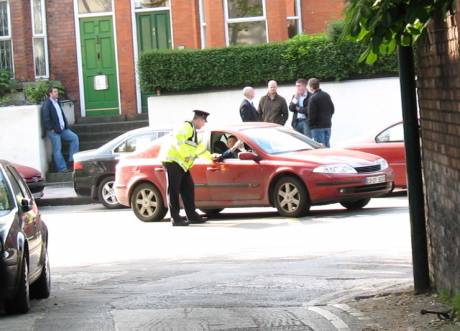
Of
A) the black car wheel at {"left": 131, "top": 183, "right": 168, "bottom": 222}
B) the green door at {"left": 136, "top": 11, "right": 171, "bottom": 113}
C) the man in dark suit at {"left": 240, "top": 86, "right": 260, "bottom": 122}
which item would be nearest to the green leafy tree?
the black car wheel at {"left": 131, "top": 183, "right": 168, "bottom": 222}

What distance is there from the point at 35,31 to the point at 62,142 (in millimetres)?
4393

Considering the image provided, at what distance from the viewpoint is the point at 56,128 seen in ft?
84.5

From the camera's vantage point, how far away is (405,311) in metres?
8.84

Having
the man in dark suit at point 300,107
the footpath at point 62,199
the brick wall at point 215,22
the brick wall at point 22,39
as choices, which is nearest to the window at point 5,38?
the brick wall at point 22,39

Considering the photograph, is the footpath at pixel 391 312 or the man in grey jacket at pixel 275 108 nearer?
the footpath at pixel 391 312

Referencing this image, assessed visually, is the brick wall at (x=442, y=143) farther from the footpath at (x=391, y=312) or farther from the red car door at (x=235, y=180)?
the red car door at (x=235, y=180)

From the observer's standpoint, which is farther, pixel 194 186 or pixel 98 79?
pixel 98 79

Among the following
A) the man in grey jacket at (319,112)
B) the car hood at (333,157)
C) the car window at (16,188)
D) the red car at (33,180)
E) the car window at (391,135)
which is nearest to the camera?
the car window at (16,188)

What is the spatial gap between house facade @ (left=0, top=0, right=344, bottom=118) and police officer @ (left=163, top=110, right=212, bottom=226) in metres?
10.8

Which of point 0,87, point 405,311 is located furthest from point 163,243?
point 0,87

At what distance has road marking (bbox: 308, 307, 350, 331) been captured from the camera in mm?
8548

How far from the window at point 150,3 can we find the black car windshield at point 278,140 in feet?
35.6

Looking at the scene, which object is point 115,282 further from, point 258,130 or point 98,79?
point 98,79

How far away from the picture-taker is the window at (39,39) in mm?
29250
